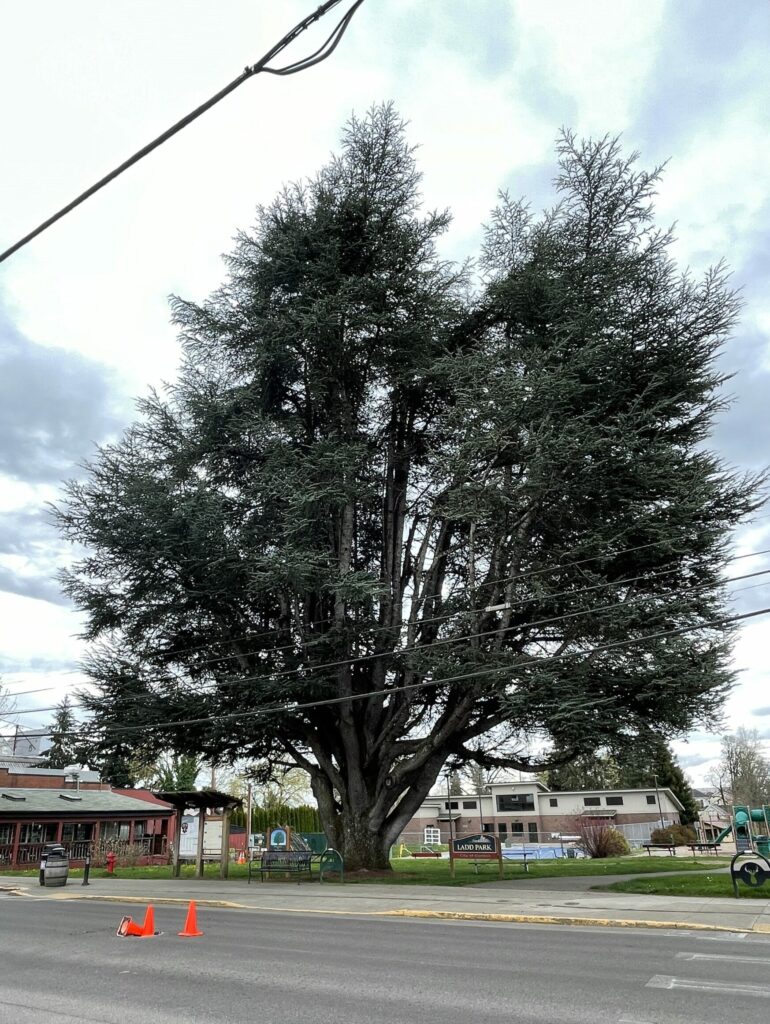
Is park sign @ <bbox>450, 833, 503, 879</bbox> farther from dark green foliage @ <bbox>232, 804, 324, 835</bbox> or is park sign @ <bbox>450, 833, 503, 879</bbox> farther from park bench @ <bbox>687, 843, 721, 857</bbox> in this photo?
dark green foliage @ <bbox>232, 804, 324, 835</bbox>

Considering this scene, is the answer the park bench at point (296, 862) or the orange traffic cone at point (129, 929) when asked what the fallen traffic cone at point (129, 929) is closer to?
the orange traffic cone at point (129, 929)

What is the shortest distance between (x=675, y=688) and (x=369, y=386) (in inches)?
536

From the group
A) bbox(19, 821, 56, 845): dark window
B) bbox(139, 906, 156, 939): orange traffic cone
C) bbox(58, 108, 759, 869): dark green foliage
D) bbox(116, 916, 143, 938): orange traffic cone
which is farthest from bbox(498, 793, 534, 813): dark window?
bbox(116, 916, 143, 938): orange traffic cone

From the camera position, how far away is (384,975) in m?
8.18

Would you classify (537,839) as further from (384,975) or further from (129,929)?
(384,975)

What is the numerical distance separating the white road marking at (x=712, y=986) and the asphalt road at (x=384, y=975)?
0.06ft

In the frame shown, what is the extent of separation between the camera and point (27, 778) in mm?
47281

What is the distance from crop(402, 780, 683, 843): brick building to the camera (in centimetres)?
5334

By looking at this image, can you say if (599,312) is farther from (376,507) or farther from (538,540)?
(376,507)

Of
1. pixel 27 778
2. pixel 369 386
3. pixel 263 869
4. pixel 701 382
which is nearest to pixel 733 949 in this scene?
pixel 263 869

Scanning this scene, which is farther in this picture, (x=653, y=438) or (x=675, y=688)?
(x=653, y=438)

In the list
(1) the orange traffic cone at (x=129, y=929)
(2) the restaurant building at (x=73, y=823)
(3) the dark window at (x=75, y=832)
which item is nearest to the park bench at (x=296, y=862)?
(1) the orange traffic cone at (x=129, y=929)

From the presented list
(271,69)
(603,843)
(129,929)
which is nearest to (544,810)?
(603,843)

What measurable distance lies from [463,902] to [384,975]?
767cm
